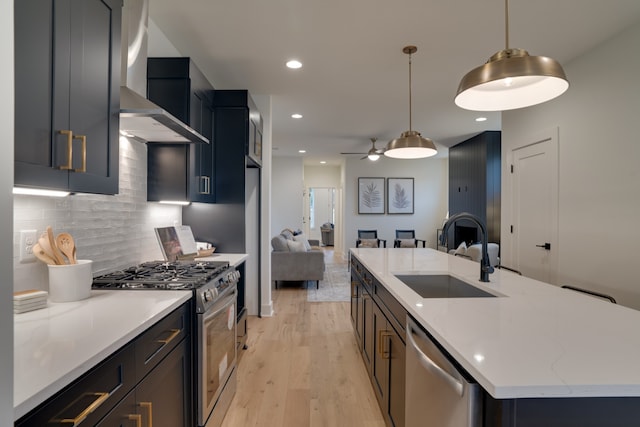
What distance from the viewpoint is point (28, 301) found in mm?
1248

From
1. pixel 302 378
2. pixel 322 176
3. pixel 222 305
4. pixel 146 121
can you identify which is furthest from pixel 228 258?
pixel 322 176

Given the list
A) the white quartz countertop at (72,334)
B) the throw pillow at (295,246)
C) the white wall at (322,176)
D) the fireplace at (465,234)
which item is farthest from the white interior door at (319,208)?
the white quartz countertop at (72,334)

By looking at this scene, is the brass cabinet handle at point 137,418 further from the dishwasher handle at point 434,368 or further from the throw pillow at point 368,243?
the throw pillow at point 368,243

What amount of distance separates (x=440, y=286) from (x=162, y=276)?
1672 millimetres

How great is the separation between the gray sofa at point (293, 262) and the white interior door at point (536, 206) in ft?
9.47

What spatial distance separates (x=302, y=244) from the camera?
5551 mm

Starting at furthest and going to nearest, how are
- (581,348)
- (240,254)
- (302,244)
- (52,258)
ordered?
(302,244) < (240,254) < (52,258) < (581,348)

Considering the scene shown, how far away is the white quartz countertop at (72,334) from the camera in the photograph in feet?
2.46

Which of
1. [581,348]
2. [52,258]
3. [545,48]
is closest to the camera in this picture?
[581,348]

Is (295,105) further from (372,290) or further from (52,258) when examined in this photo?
(52,258)

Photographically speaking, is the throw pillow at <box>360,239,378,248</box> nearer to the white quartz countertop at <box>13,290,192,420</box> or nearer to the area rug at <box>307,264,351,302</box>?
the area rug at <box>307,264,351,302</box>

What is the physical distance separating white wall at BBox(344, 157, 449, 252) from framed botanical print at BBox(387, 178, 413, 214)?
4.5 inches

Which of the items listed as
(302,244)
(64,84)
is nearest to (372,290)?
(64,84)

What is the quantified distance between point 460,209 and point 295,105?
14.5 feet
